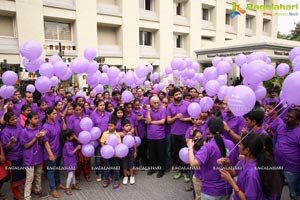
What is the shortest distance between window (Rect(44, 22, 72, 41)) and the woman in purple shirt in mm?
10573

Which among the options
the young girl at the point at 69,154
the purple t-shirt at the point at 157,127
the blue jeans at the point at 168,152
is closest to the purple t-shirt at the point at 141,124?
the purple t-shirt at the point at 157,127

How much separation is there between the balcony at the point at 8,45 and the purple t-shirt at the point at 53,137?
748 centimetres

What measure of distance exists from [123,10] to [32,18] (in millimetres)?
4592

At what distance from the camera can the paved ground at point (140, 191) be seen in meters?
3.69

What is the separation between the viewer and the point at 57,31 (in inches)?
438

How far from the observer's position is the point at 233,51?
14250 millimetres

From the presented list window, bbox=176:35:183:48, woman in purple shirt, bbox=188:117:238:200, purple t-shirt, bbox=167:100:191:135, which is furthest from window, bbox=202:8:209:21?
woman in purple shirt, bbox=188:117:238:200

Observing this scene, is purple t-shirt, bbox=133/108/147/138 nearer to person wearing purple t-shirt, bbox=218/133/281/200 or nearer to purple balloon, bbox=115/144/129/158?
purple balloon, bbox=115/144/129/158

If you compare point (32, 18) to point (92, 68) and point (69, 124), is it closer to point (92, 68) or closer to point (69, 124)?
point (92, 68)

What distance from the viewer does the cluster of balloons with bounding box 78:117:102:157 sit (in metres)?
3.84

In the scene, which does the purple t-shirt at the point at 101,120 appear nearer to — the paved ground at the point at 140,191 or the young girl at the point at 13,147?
the paved ground at the point at 140,191

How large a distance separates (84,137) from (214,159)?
2.32 metres

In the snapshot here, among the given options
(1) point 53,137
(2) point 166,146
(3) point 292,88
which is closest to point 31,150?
(1) point 53,137

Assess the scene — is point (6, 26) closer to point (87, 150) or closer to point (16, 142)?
point (16, 142)
